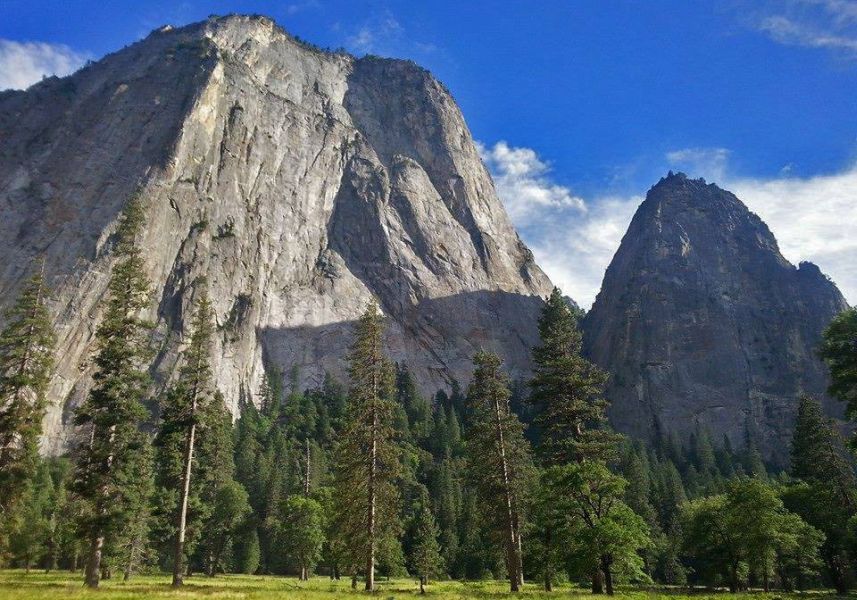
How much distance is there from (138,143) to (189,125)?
11.3 m

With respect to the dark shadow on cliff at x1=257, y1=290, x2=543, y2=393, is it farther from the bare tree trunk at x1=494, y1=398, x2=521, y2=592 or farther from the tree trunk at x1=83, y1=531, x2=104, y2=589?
the tree trunk at x1=83, y1=531, x2=104, y2=589

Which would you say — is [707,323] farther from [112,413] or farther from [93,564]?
[93,564]

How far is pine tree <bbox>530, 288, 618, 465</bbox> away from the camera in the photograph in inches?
1227

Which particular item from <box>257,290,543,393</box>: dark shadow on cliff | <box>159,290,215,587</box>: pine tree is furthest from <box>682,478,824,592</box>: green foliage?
<box>257,290,543,393</box>: dark shadow on cliff

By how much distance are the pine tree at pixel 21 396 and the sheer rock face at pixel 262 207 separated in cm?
6981

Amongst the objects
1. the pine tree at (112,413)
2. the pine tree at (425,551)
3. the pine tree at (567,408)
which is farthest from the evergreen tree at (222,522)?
the pine tree at (567,408)

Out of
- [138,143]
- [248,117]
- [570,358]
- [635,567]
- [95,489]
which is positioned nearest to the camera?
[635,567]

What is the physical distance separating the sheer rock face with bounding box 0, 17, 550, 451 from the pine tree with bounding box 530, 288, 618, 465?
84.5 metres

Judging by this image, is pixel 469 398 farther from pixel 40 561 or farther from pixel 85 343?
pixel 85 343

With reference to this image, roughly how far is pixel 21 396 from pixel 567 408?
1092 inches

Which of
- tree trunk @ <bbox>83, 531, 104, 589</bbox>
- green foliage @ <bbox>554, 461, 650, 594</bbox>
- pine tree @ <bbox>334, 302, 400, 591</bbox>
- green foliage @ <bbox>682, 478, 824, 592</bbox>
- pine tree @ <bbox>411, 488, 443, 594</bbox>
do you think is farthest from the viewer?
pine tree @ <bbox>411, 488, 443, 594</bbox>

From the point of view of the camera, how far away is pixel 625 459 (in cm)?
9588

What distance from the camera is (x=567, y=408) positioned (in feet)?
104

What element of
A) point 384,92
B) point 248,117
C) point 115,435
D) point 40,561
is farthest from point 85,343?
point 384,92
